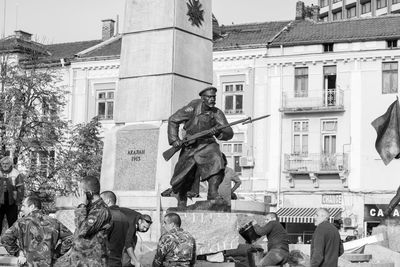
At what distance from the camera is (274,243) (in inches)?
→ 521

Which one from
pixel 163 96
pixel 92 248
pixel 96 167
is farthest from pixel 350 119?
pixel 92 248

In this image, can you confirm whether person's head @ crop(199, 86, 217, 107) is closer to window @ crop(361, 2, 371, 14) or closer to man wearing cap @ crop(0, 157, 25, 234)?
man wearing cap @ crop(0, 157, 25, 234)

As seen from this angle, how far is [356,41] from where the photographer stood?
42344 mm

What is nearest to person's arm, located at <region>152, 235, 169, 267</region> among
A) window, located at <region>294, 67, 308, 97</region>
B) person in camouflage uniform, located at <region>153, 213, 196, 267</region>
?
person in camouflage uniform, located at <region>153, 213, 196, 267</region>

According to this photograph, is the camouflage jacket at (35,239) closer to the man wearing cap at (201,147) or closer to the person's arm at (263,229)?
the man wearing cap at (201,147)

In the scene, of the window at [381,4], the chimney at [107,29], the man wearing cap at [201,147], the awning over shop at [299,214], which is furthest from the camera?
the window at [381,4]

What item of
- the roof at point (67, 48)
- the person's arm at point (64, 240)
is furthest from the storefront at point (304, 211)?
the person's arm at point (64, 240)

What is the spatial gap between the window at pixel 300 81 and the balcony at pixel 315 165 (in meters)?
3.02

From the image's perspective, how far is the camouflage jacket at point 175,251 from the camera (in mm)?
9320

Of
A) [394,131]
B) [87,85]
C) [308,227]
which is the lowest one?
[308,227]

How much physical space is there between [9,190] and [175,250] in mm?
5867

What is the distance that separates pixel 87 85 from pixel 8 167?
34040mm

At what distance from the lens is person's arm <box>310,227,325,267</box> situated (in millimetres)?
11164

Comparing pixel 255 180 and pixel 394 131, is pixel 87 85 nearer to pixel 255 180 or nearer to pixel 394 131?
pixel 255 180
